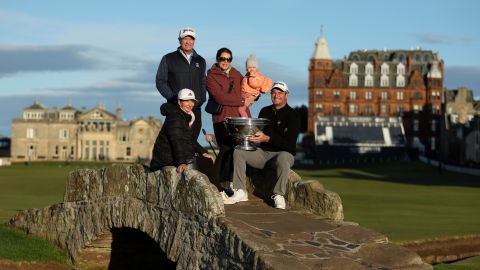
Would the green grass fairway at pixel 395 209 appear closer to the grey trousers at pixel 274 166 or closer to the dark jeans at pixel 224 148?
the dark jeans at pixel 224 148

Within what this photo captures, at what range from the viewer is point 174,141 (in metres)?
A: 16.8

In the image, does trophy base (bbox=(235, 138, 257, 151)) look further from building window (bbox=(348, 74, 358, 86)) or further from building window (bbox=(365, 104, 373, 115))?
building window (bbox=(348, 74, 358, 86))

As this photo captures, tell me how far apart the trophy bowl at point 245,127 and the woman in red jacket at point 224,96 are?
0.98 metres

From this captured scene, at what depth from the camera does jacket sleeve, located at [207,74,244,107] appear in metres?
18.7

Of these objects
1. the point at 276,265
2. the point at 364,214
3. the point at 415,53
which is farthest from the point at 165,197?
the point at 415,53

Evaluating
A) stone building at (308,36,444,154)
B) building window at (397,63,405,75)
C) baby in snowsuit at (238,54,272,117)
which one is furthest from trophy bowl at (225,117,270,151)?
building window at (397,63,405,75)

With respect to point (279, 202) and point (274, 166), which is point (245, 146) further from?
point (279, 202)

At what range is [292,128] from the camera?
17891 mm

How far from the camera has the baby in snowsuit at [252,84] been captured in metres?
19.0

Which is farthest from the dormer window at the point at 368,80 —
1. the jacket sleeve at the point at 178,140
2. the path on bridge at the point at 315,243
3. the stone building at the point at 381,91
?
the path on bridge at the point at 315,243

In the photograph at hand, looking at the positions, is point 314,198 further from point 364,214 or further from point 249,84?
point 364,214

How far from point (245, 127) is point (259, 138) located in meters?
0.35

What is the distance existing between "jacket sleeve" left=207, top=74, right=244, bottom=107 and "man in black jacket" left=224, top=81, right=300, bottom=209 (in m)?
0.75

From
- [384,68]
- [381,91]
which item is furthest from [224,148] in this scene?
[384,68]
